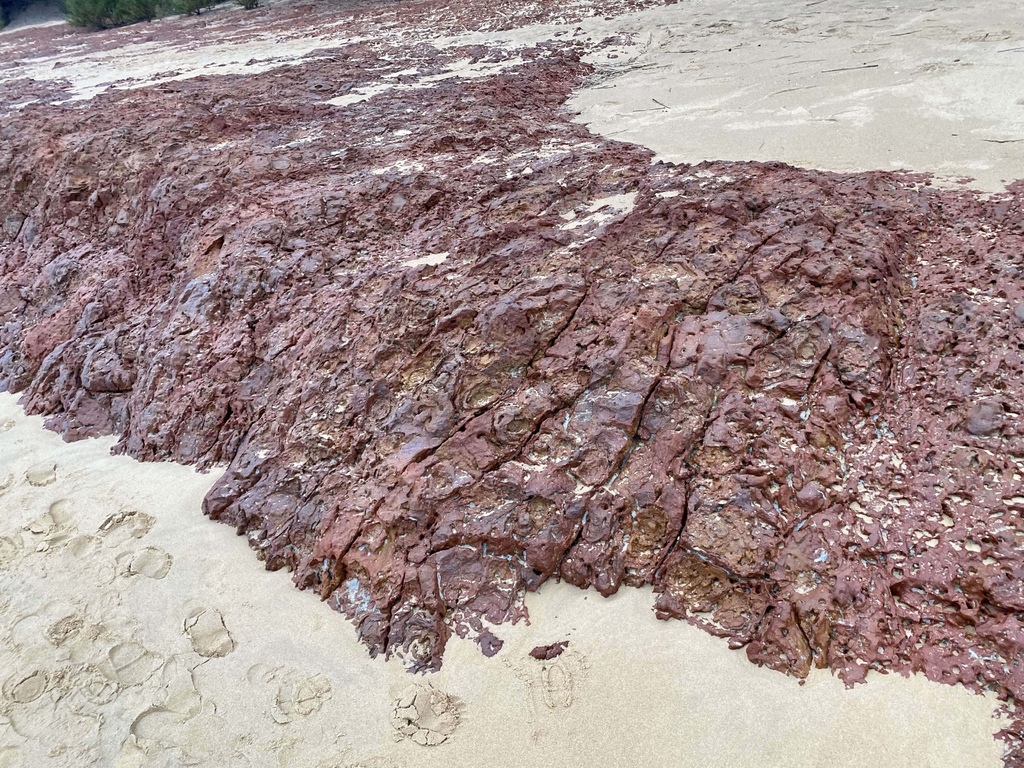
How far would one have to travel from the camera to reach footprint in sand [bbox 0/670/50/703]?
2146 millimetres

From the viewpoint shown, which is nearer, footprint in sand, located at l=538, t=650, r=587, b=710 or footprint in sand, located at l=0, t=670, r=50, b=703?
footprint in sand, located at l=538, t=650, r=587, b=710

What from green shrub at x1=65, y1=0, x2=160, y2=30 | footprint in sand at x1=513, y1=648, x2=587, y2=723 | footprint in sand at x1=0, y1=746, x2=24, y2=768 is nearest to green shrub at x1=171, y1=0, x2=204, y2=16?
green shrub at x1=65, y1=0, x2=160, y2=30

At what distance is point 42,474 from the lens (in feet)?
10.4

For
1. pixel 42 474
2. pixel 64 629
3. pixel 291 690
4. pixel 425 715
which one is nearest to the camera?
pixel 425 715

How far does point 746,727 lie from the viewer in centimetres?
177

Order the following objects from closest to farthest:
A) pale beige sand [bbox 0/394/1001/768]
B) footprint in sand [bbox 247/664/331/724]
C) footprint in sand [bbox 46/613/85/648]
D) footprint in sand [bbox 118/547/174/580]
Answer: pale beige sand [bbox 0/394/1001/768], footprint in sand [bbox 247/664/331/724], footprint in sand [bbox 46/613/85/648], footprint in sand [bbox 118/547/174/580]

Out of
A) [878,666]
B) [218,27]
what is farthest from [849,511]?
[218,27]

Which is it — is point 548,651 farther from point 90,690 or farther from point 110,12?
point 110,12

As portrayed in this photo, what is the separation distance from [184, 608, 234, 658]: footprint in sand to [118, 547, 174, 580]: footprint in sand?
29 centimetres

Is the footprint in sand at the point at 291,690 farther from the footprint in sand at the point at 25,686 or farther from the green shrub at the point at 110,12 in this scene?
the green shrub at the point at 110,12

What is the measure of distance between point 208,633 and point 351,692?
591 mm

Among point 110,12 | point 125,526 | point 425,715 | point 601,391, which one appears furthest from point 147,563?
point 110,12

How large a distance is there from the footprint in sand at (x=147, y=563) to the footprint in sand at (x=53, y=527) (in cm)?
36

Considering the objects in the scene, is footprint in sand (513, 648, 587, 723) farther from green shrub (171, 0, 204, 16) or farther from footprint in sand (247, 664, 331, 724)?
green shrub (171, 0, 204, 16)
